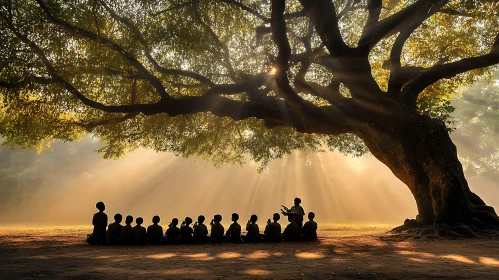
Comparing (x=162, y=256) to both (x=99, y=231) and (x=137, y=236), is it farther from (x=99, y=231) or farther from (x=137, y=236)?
(x=99, y=231)

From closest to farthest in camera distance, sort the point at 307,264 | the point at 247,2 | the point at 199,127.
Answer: the point at 307,264 < the point at 247,2 < the point at 199,127

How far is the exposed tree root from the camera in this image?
12242mm

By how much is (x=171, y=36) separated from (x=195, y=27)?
109cm

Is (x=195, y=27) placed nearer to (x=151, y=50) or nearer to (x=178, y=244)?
(x=151, y=50)

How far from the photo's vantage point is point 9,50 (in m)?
12.2

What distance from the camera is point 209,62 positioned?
1586 centimetres

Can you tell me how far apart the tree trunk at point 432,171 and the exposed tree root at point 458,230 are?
41mm

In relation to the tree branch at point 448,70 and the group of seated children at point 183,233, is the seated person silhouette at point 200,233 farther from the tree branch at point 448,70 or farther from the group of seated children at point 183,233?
the tree branch at point 448,70

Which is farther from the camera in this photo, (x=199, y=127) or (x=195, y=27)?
(x=199, y=127)

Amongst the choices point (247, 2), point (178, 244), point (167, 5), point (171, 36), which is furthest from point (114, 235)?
point (247, 2)

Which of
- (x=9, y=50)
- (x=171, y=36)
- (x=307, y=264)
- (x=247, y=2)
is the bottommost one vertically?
(x=307, y=264)

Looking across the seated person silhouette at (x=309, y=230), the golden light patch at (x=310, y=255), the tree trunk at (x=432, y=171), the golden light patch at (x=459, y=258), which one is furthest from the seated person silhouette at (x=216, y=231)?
the tree trunk at (x=432, y=171)

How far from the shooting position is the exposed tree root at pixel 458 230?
40.2ft

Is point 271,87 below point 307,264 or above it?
above
